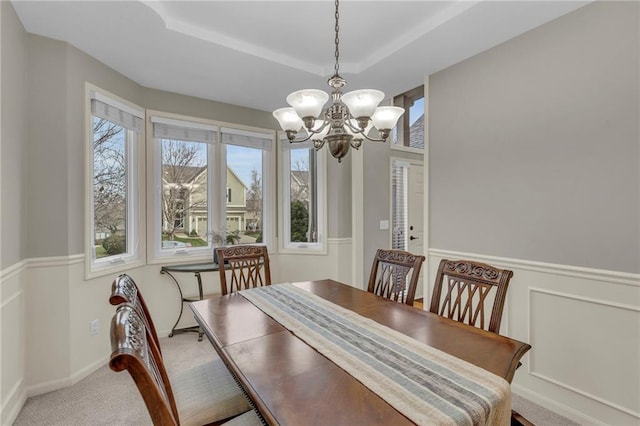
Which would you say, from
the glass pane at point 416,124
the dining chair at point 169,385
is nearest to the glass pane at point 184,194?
the dining chair at point 169,385

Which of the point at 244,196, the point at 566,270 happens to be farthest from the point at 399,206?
the point at 566,270

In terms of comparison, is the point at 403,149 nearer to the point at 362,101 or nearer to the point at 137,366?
the point at 362,101

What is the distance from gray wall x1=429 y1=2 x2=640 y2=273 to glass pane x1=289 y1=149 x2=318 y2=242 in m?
1.64

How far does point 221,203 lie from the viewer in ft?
11.8

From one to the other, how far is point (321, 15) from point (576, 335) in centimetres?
274

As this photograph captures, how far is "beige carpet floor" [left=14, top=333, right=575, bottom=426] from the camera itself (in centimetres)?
193

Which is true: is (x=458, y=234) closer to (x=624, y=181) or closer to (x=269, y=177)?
(x=624, y=181)

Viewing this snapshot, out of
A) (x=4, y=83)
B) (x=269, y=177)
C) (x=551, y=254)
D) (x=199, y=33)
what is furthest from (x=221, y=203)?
(x=551, y=254)

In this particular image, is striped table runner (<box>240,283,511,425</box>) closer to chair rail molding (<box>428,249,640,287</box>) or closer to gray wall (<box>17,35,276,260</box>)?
chair rail molding (<box>428,249,640,287</box>)

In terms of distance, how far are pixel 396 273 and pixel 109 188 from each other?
2.64 meters

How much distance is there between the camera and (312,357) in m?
1.23

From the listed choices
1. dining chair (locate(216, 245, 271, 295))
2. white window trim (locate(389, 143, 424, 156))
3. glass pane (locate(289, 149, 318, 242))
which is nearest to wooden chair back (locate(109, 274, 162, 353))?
dining chair (locate(216, 245, 271, 295))

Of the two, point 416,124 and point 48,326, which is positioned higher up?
point 416,124

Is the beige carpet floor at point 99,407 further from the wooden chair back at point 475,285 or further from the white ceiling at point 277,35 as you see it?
the white ceiling at point 277,35
